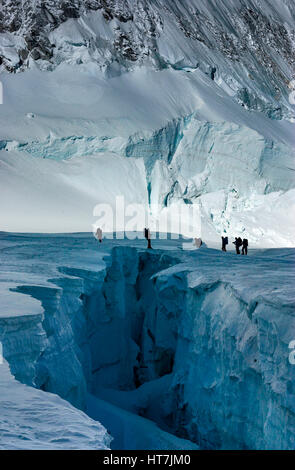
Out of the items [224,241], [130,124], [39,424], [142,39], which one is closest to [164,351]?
[224,241]

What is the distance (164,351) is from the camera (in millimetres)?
14227

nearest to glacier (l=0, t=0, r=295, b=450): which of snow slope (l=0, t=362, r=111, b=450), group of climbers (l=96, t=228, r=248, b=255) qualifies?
snow slope (l=0, t=362, r=111, b=450)

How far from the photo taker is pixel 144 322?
15359 mm

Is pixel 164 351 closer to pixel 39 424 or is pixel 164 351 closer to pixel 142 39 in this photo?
pixel 39 424

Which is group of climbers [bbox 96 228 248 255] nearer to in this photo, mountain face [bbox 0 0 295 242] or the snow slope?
mountain face [bbox 0 0 295 242]

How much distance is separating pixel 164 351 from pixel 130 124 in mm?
12060

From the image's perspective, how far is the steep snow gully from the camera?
8.34m

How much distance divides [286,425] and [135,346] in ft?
23.4

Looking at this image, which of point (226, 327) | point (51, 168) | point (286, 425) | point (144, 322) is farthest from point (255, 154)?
point (286, 425)

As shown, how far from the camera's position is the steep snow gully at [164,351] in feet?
27.3

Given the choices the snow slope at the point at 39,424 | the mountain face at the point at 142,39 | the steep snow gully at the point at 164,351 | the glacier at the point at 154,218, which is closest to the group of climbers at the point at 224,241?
A: the glacier at the point at 154,218

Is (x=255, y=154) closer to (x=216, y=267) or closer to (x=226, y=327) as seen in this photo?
(x=216, y=267)

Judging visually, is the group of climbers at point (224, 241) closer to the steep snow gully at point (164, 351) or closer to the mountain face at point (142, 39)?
the steep snow gully at point (164, 351)

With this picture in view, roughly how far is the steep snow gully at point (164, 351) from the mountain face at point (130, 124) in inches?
257
